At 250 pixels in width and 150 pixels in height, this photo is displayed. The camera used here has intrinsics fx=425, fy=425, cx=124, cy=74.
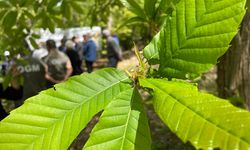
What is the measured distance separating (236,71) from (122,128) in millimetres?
3547

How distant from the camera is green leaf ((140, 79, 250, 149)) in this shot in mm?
666

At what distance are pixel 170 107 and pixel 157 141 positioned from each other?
5.45 meters

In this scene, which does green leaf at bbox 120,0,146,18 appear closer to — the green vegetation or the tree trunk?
the green vegetation

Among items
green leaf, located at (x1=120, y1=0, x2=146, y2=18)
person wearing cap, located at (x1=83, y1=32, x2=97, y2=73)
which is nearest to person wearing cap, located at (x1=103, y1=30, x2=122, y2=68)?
person wearing cap, located at (x1=83, y1=32, x2=97, y2=73)

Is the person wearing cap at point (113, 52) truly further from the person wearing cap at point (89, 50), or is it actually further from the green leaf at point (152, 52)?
the green leaf at point (152, 52)

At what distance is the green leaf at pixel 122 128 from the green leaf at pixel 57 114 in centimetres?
4

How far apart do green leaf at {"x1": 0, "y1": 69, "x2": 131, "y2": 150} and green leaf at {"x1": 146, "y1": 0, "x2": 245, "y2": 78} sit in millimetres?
137

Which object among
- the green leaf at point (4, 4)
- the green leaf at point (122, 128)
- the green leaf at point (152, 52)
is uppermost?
the green leaf at point (4, 4)

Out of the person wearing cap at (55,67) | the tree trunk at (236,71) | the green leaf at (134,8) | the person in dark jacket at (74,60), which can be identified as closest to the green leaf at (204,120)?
the green leaf at (134,8)

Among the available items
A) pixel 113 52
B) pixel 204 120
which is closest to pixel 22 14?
pixel 204 120

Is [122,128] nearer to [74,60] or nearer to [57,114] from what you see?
[57,114]

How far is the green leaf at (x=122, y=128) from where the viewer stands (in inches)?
32.4

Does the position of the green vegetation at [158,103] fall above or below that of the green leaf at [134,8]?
below

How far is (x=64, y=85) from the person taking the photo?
1.00 meters
